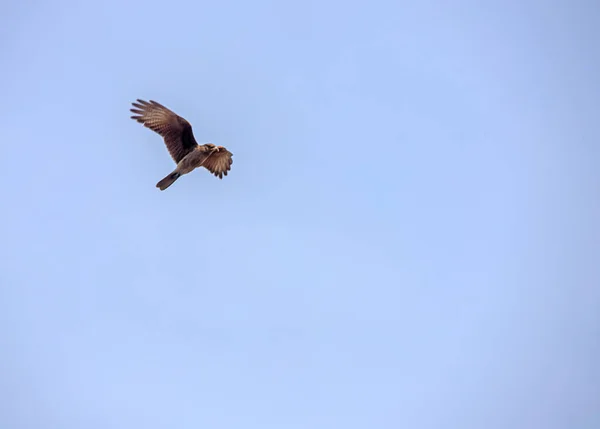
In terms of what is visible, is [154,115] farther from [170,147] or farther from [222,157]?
[222,157]

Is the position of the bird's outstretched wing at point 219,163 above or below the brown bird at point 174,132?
above

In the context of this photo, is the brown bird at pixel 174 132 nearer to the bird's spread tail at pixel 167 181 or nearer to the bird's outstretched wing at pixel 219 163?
the bird's spread tail at pixel 167 181

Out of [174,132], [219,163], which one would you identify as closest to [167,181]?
[174,132]

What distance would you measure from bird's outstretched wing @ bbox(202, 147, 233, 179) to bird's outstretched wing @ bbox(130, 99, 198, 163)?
215 cm

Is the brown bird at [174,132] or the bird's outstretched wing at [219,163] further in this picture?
the bird's outstretched wing at [219,163]

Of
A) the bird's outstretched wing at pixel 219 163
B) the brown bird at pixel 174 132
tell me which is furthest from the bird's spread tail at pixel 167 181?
the bird's outstretched wing at pixel 219 163

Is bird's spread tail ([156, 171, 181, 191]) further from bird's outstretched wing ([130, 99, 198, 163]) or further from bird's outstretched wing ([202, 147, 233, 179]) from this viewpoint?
bird's outstretched wing ([202, 147, 233, 179])

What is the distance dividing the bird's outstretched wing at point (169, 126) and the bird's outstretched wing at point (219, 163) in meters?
2.15

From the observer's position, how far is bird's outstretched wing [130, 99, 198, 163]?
29453 millimetres

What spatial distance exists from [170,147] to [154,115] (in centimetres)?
147

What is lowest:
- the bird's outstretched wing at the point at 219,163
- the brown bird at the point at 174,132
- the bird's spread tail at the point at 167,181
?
the bird's spread tail at the point at 167,181

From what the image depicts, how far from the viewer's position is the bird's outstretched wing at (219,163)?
104 ft

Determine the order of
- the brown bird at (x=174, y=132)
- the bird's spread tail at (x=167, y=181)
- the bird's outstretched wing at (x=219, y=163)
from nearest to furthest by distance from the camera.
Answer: the bird's spread tail at (x=167, y=181), the brown bird at (x=174, y=132), the bird's outstretched wing at (x=219, y=163)

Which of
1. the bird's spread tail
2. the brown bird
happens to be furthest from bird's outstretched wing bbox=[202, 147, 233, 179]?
the bird's spread tail
